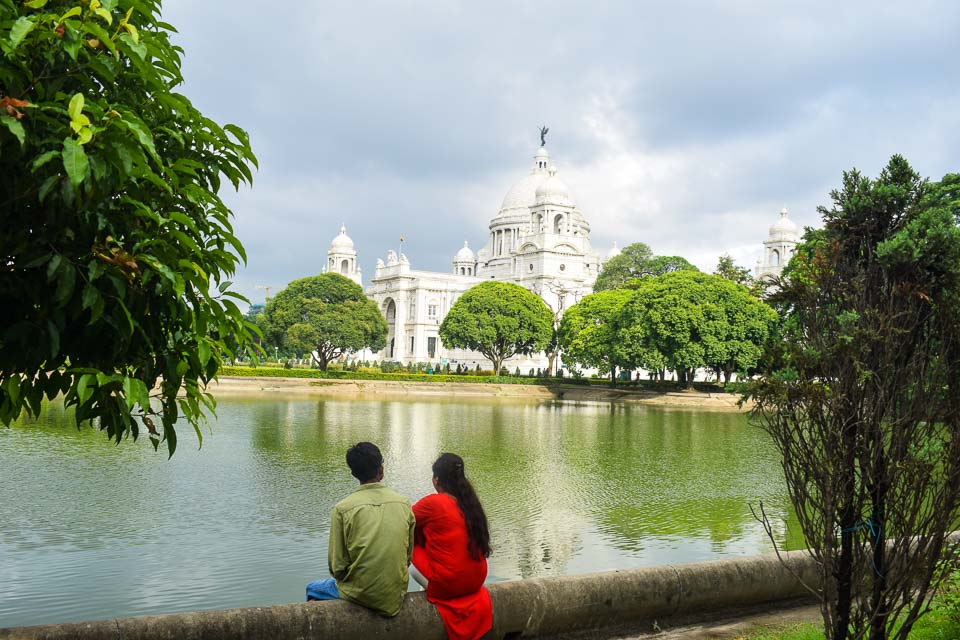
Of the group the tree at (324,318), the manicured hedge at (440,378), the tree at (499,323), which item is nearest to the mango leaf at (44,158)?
the manicured hedge at (440,378)

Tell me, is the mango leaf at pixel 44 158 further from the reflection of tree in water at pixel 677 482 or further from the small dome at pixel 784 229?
the small dome at pixel 784 229

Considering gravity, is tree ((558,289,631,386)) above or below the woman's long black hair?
above

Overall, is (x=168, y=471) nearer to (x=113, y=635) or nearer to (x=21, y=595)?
(x=21, y=595)

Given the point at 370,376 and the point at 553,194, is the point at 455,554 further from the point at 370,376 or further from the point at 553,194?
the point at 553,194

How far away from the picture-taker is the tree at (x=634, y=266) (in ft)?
276

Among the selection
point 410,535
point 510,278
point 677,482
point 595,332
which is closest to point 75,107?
point 410,535

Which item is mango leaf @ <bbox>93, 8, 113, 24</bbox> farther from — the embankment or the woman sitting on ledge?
the embankment

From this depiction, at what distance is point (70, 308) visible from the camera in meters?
3.59

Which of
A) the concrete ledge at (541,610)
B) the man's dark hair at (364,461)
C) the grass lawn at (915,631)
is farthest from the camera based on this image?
the grass lawn at (915,631)

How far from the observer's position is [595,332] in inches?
2288

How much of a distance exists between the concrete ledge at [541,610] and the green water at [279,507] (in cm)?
281

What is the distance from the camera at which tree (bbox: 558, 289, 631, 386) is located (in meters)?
54.1

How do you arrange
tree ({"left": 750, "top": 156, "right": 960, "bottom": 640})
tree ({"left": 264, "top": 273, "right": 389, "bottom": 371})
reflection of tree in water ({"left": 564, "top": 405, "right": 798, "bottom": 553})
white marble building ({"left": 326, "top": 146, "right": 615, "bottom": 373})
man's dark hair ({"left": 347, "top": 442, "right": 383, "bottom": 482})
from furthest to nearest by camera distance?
white marble building ({"left": 326, "top": 146, "right": 615, "bottom": 373}) → tree ({"left": 264, "top": 273, "right": 389, "bottom": 371}) → reflection of tree in water ({"left": 564, "top": 405, "right": 798, "bottom": 553}) → man's dark hair ({"left": 347, "top": 442, "right": 383, "bottom": 482}) → tree ({"left": 750, "top": 156, "right": 960, "bottom": 640})

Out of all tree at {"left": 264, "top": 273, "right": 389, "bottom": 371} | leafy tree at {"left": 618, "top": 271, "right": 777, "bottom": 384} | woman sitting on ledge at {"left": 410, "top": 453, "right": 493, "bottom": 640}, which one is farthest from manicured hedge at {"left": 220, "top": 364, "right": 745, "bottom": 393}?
woman sitting on ledge at {"left": 410, "top": 453, "right": 493, "bottom": 640}
